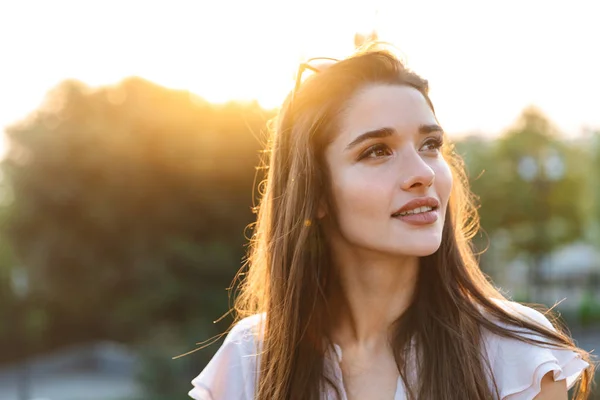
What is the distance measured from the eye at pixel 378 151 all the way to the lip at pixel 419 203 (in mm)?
208

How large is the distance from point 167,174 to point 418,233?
20.3 meters

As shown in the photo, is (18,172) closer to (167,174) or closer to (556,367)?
(167,174)

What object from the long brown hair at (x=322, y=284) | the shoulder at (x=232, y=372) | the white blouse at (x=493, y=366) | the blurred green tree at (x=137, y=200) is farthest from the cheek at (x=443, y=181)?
the blurred green tree at (x=137, y=200)

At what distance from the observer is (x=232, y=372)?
304 cm

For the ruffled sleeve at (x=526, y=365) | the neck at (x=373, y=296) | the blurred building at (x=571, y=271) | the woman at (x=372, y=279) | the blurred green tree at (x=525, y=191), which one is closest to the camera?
the ruffled sleeve at (x=526, y=365)

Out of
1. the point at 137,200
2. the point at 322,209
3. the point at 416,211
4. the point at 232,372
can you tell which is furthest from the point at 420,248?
the point at 137,200

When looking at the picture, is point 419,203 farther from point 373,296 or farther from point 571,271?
point 571,271

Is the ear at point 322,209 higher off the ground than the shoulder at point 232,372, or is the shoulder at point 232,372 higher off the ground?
the ear at point 322,209

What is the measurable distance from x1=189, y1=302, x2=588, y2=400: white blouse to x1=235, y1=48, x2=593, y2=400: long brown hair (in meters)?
0.04

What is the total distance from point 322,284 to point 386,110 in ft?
2.57

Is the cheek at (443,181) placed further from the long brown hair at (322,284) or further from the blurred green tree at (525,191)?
the blurred green tree at (525,191)

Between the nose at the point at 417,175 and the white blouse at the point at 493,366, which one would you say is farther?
the nose at the point at 417,175

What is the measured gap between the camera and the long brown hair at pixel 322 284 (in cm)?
264

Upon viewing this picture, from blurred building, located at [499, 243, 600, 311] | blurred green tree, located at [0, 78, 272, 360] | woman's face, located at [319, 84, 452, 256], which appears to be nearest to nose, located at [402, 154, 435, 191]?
woman's face, located at [319, 84, 452, 256]
